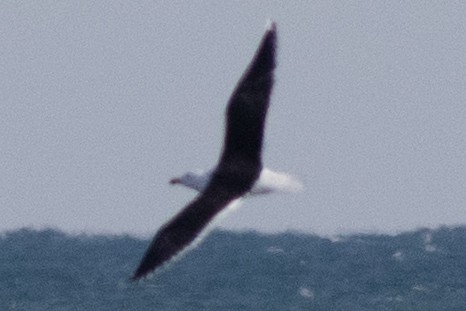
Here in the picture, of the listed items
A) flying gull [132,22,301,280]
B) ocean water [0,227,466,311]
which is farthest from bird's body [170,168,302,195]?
ocean water [0,227,466,311]

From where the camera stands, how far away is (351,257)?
54594 mm

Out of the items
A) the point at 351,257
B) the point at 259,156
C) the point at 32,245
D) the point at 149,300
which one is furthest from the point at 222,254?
the point at 259,156

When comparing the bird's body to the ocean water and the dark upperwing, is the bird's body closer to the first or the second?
the dark upperwing

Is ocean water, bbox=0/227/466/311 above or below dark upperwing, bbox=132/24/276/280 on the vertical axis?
above

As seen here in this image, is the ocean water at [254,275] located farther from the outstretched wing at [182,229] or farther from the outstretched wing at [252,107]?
the outstretched wing at [182,229]

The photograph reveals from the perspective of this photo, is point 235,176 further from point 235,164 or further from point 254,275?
point 254,275

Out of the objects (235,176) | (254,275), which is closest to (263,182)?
(235,176)

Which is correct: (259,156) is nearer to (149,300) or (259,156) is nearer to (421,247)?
(149,300)

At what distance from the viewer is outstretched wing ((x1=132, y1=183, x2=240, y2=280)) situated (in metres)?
16.5

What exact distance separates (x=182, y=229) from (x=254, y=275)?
33124mm

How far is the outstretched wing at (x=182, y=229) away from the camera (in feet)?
54.1

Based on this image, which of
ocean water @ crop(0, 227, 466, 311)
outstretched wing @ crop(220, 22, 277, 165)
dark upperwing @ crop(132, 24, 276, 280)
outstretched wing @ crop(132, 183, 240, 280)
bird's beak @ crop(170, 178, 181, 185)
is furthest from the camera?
ocean water @ crop(0, 227, 466, 311)

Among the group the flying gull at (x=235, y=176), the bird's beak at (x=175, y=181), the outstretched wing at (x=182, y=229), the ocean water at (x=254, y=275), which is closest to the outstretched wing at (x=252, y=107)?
the flying gull at (x=235, y=176)

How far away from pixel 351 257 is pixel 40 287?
1017 centimetres
